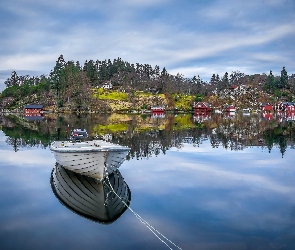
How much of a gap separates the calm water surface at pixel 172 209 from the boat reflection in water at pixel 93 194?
0.51 meters

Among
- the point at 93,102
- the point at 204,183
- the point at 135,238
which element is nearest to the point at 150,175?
the point at 204,183

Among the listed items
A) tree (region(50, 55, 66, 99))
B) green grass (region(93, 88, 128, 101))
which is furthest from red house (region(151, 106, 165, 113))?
tree (region(50, 55, 66, 99))

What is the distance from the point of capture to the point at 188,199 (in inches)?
871

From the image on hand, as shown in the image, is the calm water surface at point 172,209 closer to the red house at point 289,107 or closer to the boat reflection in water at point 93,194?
the boat reflection in water at point 93,194

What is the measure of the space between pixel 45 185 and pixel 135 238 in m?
12.5

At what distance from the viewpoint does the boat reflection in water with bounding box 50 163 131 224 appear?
1919 centimetres

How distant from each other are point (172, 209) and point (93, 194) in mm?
5630

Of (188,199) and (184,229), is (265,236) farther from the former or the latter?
(188,199)

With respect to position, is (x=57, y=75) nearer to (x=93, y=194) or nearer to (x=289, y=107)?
(x=289, y=107)

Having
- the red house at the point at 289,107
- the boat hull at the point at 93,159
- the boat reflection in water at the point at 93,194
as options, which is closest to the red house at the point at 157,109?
the red house at the point at 289,107

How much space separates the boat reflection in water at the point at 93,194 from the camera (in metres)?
19.2

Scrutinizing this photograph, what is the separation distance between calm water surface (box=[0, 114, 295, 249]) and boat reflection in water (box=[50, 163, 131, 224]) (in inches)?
19.9

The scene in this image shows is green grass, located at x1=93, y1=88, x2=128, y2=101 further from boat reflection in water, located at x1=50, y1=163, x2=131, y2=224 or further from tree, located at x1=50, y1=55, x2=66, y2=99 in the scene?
boat reflection in water, located at x1=50, y1=163, x2=131, y2=224

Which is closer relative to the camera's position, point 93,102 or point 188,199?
point 188,199
